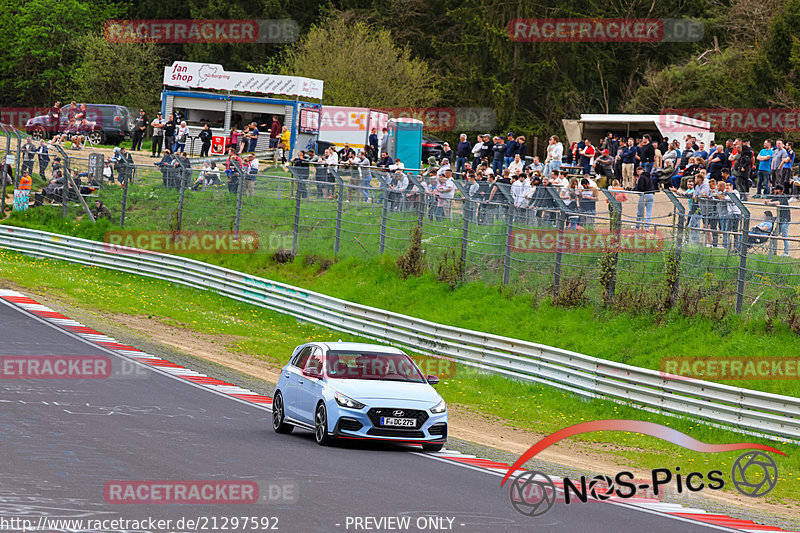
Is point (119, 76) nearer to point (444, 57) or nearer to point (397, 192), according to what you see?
point (444, 57)

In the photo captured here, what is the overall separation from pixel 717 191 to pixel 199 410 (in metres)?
11.4

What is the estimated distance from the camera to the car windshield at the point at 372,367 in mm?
15125

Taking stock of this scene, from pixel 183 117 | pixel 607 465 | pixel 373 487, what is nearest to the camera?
pixel 373 487

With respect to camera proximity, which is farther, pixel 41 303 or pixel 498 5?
pixel 498 5

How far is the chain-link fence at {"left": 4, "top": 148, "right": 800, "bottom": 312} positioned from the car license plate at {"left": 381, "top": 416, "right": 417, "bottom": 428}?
837 cm

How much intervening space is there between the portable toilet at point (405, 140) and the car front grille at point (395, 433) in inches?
1173

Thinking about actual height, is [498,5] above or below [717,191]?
above

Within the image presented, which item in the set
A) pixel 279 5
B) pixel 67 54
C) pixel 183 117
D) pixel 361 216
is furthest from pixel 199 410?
pixel 67 54

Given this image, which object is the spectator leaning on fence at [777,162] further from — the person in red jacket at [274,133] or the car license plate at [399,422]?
the person in red jacket at [274,133]

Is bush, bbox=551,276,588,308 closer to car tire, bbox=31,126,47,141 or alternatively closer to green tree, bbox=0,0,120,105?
car tire, bbox=31,126,47,141

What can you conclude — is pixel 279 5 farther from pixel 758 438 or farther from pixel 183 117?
pixel 758 438

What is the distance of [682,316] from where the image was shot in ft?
69.5

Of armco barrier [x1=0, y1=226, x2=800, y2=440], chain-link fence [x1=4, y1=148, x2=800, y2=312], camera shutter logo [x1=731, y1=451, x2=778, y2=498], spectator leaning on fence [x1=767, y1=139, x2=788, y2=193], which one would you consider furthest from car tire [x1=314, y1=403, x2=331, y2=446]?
spectator leaning on fence [x1=767, y1=139, x2=788, y2=193]

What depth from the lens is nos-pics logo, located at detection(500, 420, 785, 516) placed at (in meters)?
12.0
